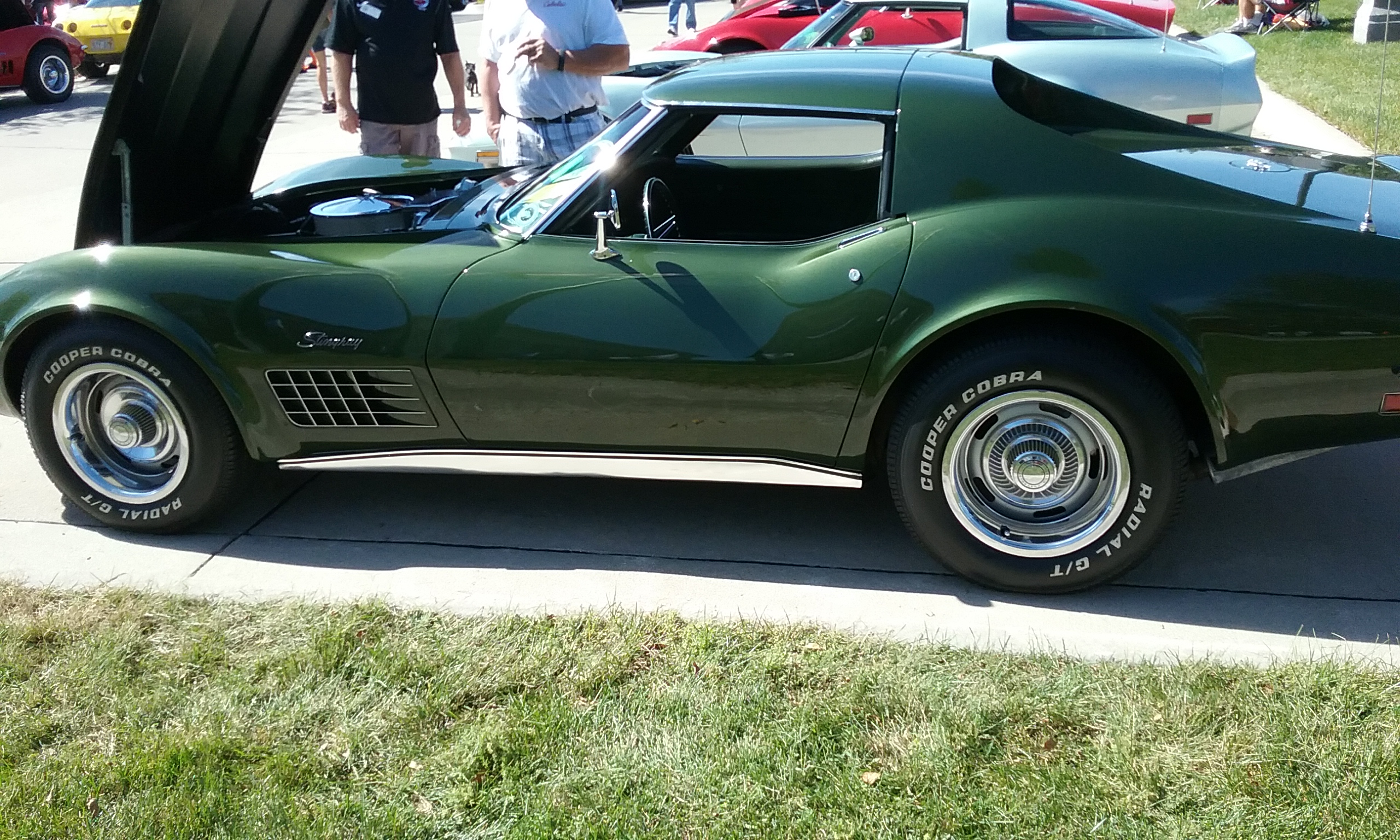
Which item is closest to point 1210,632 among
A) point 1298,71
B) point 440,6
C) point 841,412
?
point 841,412

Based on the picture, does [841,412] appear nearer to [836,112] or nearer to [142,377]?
[836,112]

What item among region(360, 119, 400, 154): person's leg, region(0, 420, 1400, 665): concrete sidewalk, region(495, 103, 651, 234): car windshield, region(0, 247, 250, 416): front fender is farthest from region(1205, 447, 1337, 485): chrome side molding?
region(360, 119, 400, 154): person's leg

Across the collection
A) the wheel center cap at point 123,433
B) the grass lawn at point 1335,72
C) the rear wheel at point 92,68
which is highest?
the wheel center cap at point 123,433

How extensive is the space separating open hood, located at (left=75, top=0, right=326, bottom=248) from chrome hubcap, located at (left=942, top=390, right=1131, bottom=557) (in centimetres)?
265

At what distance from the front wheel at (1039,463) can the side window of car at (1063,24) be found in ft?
17.7

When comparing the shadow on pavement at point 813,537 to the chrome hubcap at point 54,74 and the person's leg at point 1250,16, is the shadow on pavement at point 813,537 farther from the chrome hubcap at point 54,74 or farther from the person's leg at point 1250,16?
the person's leg at point 1250,16

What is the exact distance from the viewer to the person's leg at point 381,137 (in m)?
6.43

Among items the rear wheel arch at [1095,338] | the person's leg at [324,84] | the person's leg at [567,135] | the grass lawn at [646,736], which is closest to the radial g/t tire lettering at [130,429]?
the grass lawn at [646,736]

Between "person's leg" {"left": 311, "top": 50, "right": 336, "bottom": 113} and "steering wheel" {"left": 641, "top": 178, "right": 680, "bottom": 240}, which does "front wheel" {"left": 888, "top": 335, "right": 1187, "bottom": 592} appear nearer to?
"steering wheel" {"left": 641, "top": 178, "right": 680, "bottom": 240}

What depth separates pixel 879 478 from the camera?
14.3ft

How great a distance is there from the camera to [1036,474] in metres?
3.52

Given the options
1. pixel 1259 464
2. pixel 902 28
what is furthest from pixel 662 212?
pixel 902 28

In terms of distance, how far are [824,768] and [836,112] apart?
1.78 m

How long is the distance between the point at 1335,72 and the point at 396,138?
1053 centimetres
